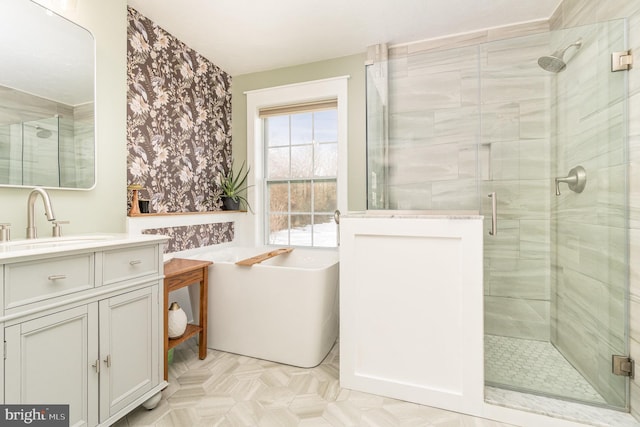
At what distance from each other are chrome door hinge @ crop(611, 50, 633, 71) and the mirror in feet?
9.19

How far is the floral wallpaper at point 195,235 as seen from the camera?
8.42ft

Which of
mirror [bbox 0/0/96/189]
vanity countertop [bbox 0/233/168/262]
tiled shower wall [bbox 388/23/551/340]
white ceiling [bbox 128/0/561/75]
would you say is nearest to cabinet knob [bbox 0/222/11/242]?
vanity countertop [bbox 0/233/168/262]

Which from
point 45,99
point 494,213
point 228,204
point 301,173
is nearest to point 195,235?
point 228,204

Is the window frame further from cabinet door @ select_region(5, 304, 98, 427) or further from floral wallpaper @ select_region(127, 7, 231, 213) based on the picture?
cabinet door @ select_region(5, 304, 98, 427)

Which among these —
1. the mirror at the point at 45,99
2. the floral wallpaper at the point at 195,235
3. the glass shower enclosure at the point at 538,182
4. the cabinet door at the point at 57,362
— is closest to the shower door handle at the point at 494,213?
the glass shower enclosure at the point at 538,182

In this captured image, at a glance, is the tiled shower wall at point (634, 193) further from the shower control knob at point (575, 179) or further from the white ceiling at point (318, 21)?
the white ceiling at point (318, 21)

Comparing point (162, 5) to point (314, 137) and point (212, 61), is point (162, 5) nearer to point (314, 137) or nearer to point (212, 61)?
point (212, 61)

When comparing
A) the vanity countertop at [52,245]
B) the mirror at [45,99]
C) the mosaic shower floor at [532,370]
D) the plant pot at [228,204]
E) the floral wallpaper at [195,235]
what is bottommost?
the mosaic shower floor at [532,370]

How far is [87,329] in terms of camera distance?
130 centimetres

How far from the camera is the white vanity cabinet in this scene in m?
1.09

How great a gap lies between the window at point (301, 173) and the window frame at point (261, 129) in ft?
0.18

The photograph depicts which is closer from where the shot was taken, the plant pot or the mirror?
the mirror

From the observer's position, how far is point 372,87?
1995 mm

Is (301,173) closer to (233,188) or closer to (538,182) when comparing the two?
(233,188)
